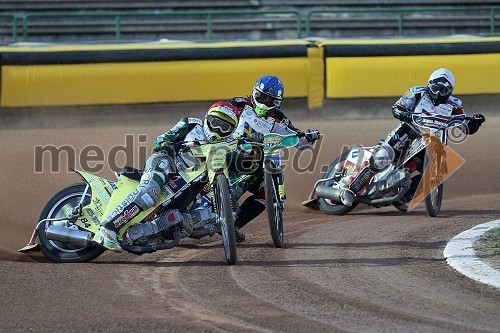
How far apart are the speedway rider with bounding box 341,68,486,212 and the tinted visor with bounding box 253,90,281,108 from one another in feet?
6.59

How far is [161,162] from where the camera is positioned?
30.3 ft

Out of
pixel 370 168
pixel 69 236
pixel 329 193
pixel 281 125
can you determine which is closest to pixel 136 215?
pixel 69 236

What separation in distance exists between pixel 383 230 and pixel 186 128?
8.52 ft

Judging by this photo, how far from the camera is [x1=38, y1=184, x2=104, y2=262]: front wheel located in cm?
913

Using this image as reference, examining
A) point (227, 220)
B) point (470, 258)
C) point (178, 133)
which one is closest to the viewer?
point (470, 258)

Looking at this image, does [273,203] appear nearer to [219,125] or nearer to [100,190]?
[219,125]

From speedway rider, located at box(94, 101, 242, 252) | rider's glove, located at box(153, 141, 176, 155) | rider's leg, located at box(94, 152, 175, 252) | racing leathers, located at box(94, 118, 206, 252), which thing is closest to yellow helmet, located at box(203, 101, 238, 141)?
speedway rider, located at box(94, 101, 242, 252)

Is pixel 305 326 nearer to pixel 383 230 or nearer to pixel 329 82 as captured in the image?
pixel 383 230

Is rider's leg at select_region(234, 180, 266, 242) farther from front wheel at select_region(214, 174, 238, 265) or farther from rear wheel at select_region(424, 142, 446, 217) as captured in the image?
rear wheel at select_region(424, 142, 446, 217)

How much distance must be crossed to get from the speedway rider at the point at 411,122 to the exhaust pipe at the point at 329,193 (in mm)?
98

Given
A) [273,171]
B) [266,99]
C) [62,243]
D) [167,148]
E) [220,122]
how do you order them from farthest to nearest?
1. [266,99]
2. [273,171]
3. [220,122]
4. [167,148]
5. [62,243]

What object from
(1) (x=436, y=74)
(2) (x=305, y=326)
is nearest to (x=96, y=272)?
(2) (x=305, y=326)

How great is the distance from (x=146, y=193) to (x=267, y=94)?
2114mm

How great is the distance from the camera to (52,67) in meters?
17.4
